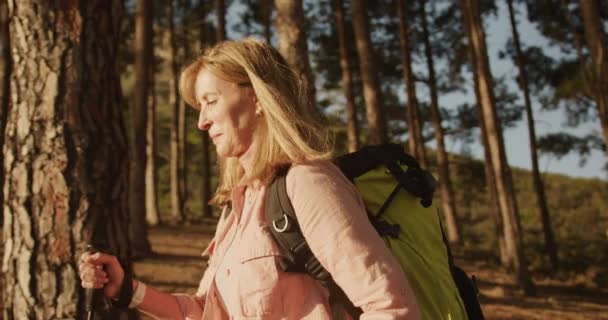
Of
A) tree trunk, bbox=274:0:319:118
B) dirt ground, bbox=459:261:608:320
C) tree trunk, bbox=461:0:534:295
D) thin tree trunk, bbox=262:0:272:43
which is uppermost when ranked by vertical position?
thin tree trunk, bbox=262:0:272:43

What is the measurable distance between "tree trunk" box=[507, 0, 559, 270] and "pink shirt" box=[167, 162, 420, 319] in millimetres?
17051

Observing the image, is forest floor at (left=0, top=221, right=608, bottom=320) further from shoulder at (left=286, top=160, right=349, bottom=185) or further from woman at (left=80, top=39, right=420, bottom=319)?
shoulder at (left=286, top=160, right=349, bottom=185)

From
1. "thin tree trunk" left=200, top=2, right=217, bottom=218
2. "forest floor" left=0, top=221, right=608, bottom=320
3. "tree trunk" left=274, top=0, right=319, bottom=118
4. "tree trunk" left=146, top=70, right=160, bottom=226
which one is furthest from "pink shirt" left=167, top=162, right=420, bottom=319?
"thin tree trunk" left=200, top=2, right=217, bottom=218

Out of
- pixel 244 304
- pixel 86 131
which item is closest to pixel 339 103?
pixel 86 131

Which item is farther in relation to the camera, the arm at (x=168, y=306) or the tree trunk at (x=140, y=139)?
the tree trunk at (x=140, y=139)

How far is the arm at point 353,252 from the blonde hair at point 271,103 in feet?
0.63

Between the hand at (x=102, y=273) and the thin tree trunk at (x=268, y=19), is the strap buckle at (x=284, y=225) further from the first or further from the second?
the thin tree trunk at (x=268, y=19)

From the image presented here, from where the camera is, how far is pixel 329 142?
2.11m

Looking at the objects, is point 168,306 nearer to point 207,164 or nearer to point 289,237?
point 289,237

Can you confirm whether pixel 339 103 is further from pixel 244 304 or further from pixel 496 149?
pixel 244 304

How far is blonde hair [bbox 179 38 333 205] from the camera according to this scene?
1.94 metres

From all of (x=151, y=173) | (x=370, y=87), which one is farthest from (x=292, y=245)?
(x=151, y=173)

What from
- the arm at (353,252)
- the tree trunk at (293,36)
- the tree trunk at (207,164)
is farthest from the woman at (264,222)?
the tree trunk at (207,164)

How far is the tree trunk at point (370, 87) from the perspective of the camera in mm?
12485
